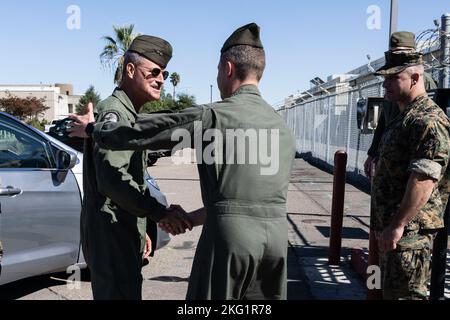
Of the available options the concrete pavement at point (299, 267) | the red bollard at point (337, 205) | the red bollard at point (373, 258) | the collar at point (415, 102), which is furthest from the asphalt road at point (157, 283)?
the collar at point (415, 102)

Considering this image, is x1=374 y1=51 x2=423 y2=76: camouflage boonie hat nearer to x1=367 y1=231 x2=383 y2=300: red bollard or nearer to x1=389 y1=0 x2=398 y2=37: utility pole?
x1=367 y1=231 x2=383 y2=300: red bollard

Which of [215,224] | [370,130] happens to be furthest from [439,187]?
[370,130]

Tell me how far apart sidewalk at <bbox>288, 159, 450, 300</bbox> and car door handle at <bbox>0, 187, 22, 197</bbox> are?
260 cm

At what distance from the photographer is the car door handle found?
431 cm

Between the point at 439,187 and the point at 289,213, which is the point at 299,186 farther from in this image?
the point at 439,187

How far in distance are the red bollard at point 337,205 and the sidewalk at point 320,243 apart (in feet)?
0.52

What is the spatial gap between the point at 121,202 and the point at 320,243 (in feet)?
18.0

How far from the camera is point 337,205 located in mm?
6027

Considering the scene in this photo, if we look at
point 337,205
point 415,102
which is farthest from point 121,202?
point 337,205

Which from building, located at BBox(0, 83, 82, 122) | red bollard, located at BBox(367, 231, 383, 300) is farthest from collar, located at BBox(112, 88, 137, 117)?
building, located at BBox(0, 83, 82, 122)

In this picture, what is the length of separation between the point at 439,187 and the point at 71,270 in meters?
3.67

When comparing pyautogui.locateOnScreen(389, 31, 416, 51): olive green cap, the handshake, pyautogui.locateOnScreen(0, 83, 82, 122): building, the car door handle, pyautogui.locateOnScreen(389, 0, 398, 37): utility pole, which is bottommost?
the car door handle

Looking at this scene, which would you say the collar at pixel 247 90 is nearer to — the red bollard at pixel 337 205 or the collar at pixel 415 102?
the collar at pixel 415 102

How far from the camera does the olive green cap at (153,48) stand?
266 centimetres
